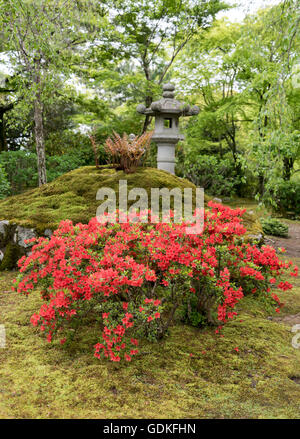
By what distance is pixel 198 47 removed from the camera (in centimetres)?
1291

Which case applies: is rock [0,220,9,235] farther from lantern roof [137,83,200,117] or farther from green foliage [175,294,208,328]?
lantern roof [137,83,200,117]

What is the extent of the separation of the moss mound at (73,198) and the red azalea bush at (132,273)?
170 cm

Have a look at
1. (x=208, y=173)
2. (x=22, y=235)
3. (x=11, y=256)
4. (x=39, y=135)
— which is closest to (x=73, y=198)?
(x=22, y=235)

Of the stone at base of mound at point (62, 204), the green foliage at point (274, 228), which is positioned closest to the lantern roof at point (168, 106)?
the stone at base of mound at point (62, 204)

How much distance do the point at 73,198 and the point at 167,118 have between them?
3.45 metres

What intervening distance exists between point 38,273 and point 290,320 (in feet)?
8.24

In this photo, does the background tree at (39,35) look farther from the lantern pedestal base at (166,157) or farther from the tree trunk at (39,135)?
the lantern pedestal base at (166,157)

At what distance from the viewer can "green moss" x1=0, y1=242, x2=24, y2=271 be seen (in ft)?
14.2

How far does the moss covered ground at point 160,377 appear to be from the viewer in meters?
1.91

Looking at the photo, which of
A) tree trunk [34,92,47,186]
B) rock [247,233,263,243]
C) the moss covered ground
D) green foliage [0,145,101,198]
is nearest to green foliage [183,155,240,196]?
green foliage [0,145,101,198]

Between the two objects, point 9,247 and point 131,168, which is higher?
point 131,168
